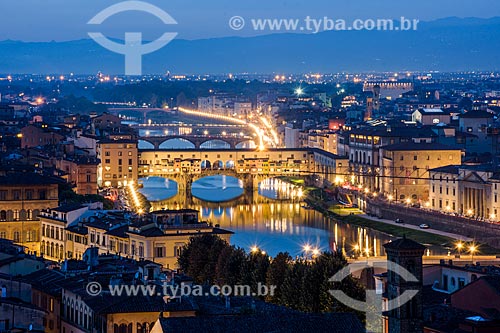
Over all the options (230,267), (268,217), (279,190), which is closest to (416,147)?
(279,190)

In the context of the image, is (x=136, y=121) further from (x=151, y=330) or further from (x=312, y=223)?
(x=151, y=330)

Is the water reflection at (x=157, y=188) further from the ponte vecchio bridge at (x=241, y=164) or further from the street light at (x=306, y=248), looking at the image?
the street light at (x=306, y=248)

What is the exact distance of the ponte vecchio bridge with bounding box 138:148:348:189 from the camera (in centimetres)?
3262

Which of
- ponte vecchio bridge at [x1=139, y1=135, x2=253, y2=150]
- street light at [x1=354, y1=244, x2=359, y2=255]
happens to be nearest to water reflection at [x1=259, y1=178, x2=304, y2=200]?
ponte vecchio bridge at [x1=139, y1=135, x2=253, y2=150]

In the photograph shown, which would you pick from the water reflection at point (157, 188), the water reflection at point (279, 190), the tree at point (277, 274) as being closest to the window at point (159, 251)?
the tree at point (277, 274)

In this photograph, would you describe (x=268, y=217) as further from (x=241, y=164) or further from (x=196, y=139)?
(x=196, y=139)

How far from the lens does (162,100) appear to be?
81688mm

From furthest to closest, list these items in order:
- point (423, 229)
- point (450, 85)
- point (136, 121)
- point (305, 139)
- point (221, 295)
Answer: point (450, 85), point (136, 121), point (305, 139), point (423, 229), point (221, 295)

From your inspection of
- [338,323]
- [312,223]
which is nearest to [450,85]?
[312,223]

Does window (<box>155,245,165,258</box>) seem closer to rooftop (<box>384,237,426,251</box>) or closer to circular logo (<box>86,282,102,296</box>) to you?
circular logo (<box>86,282,102,296</box>)

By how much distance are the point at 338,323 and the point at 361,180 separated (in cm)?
2188

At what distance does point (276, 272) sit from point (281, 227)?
10511 mm

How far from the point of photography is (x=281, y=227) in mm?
22594

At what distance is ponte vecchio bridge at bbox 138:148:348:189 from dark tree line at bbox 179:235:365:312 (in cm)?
1780
